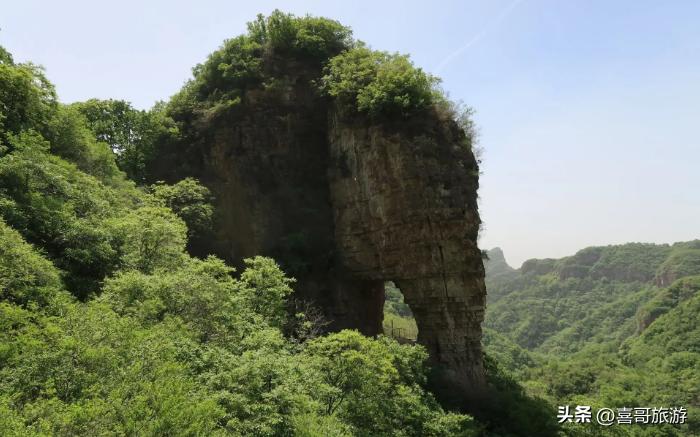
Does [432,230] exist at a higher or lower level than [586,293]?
higher

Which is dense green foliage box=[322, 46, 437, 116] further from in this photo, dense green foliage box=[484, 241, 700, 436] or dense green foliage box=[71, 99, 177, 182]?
dense green foliage box=[484, 241, 700, 436]

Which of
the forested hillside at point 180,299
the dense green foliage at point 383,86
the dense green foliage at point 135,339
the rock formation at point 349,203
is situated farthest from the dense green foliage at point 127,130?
the dense green foliage at point 383,86

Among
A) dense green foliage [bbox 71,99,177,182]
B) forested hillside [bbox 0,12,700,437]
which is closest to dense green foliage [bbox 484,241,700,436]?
forested hillside [bbox 0,12,700,437]

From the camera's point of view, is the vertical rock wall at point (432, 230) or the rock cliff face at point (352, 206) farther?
the rock cliff face at point (352, 206)

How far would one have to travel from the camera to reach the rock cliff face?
25.1 metres

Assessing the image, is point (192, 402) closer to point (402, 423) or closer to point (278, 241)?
point (402, 423)

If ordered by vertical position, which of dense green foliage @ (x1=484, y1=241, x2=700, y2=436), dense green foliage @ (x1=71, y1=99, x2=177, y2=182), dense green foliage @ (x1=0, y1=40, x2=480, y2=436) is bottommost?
dense green foliage @ (x1=484, y1=241, x2=700, y2=436)

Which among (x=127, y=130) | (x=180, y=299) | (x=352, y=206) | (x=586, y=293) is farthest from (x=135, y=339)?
(x=586, y=293)

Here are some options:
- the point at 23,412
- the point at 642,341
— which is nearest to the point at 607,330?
the point at 642,341

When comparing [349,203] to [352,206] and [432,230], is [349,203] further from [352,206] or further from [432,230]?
[432,230]

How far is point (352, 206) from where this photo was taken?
28.5 metres

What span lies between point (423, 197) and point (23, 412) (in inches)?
813

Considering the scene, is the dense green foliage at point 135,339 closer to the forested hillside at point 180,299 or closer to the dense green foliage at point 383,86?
Result: the forested hillside at point 180,299

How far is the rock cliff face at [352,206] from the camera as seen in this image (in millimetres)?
25141
